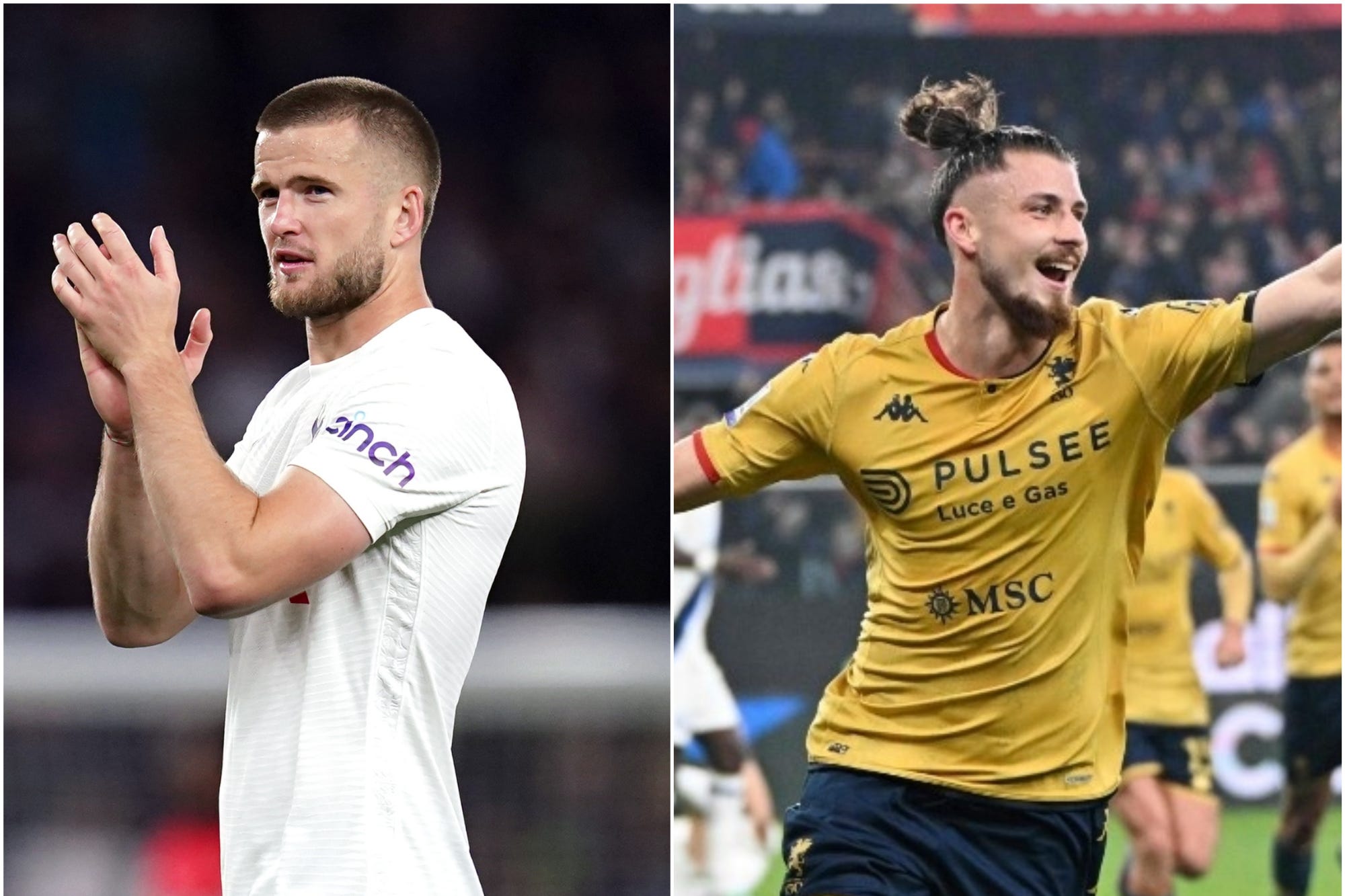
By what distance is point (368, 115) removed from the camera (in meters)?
2.60

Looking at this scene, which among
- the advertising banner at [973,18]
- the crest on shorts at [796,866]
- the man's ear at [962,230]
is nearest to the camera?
the crest on shorts at [796,866]

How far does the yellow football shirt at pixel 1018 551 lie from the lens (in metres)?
3.52

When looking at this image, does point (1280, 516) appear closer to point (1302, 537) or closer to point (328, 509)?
point (1302, 537)

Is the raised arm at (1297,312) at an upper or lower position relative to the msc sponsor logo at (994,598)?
upper

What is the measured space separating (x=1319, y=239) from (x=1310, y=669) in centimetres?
187

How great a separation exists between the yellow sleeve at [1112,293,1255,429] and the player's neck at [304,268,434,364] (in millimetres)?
1638

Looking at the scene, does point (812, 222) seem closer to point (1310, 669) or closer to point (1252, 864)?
point (1310, 669)

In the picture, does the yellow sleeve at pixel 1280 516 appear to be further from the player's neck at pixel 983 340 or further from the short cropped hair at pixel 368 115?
the short cropped hair at pixel 368 115

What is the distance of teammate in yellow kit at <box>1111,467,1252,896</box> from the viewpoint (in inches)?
266

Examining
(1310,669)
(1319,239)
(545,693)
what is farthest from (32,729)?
(1319,239)

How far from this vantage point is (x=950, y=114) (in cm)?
401

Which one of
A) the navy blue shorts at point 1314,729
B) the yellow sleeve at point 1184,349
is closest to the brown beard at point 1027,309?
the yellow sleeve at point 1184,349

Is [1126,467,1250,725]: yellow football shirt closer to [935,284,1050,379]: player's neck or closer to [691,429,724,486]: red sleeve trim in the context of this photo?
[935,284,1050,379]: player's neck

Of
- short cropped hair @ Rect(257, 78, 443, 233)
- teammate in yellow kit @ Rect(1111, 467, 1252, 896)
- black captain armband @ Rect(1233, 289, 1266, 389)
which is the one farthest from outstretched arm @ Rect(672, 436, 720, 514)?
teammate in yellow kit @ Rect(1111, 467, 1252, 896)
